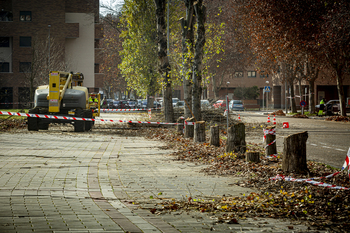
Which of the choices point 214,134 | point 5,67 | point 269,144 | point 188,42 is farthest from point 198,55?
point 5,67

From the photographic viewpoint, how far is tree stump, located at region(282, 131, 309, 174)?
9.12 metres

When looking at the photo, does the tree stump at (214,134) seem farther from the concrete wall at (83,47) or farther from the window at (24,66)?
the concrete wall at (83,47)

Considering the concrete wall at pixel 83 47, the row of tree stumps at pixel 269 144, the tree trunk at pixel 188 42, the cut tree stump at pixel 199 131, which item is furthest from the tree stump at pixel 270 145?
the concrete wall at pixel 83 47

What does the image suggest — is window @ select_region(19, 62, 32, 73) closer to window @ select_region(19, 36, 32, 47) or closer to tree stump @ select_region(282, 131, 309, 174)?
window @ select_region(19, 36, 32, 47)

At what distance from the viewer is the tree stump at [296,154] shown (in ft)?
29.9

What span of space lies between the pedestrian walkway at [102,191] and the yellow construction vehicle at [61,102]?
8314 mm

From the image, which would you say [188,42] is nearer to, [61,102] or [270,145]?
[61,102]

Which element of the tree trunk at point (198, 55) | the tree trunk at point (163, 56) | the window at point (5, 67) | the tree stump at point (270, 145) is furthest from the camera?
the window at point (5, 67)

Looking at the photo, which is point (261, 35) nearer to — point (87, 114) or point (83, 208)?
point (87, 114)

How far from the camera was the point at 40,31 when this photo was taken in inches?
2351

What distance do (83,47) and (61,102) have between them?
42397 mm

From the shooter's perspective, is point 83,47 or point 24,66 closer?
point 24,66

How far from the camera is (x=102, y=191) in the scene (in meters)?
7.72

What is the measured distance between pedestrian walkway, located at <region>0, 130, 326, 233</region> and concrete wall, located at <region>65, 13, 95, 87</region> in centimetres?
5112
